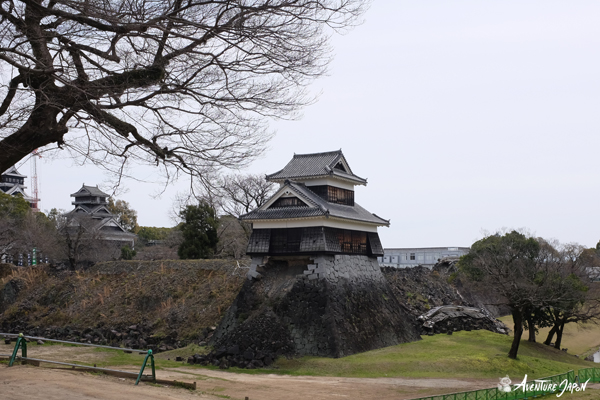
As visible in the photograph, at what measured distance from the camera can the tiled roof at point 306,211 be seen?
2766 centimetres

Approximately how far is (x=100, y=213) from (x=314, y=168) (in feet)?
139

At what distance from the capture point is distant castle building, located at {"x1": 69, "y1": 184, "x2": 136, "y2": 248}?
61.6 metres

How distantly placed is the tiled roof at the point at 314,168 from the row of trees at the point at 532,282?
893 cm

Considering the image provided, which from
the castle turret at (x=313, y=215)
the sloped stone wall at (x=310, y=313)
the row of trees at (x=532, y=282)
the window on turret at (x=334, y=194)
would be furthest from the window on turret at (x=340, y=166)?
the row of trees at (x=532, y=282)

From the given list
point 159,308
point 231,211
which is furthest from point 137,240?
point 159,308

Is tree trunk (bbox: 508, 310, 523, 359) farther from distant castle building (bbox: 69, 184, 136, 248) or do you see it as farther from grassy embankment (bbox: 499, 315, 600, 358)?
distant castle building (bbox: 69, 184, 136, 248)

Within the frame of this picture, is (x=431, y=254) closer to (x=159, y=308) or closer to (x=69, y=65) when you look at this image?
(x=159, y=308)

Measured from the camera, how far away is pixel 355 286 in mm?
29438

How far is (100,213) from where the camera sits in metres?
65.5

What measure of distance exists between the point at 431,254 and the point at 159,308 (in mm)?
48720

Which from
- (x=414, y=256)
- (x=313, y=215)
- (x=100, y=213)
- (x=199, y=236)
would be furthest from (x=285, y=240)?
(x=414, y=256)

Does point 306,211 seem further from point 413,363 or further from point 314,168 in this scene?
point 413,363

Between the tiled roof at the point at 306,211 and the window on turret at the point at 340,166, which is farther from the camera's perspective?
the window on turret at the point at 340,166

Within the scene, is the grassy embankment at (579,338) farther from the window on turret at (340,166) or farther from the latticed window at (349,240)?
the window on turret at (340,166)
